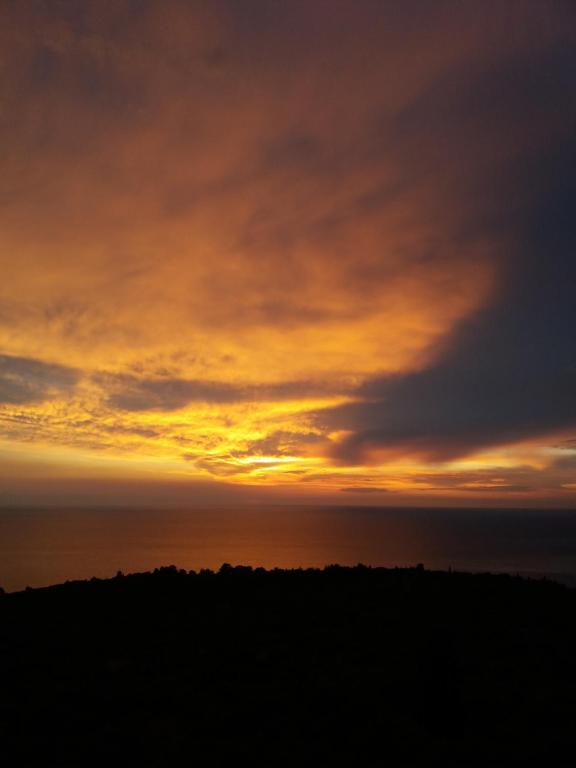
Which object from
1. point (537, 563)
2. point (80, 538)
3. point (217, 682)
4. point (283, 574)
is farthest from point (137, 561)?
point (217, 682)

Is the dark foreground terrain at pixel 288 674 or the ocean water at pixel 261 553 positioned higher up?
the dark foreground terrain at pixel 288 674

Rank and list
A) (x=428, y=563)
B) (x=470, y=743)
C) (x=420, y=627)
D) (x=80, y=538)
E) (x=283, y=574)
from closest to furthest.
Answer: (x=470, y=743) < (x=420, y=627) < (x=283, y=574) < (x=428, y=563) < (x=80, y=538)

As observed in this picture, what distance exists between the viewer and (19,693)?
37.0 ft

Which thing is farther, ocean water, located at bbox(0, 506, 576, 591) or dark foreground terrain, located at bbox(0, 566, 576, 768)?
ocean water, located at bbox(0, 506, 576, 591)

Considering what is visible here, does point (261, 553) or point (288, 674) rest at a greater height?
point (288, 674)

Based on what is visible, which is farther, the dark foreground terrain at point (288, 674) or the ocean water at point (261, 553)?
the ocean water at point (261, 553)

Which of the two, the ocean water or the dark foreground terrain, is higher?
the dark foreground terrain

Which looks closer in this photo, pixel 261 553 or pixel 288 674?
pixel 288 674

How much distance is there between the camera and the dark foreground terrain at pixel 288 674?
30.8 ft

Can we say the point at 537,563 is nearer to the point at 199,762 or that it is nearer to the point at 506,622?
the point at 506,622

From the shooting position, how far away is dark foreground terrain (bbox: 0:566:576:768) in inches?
369

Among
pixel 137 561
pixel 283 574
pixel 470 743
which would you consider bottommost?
pixel 137 561

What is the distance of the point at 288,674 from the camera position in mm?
12320

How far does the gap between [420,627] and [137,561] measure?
410ft
